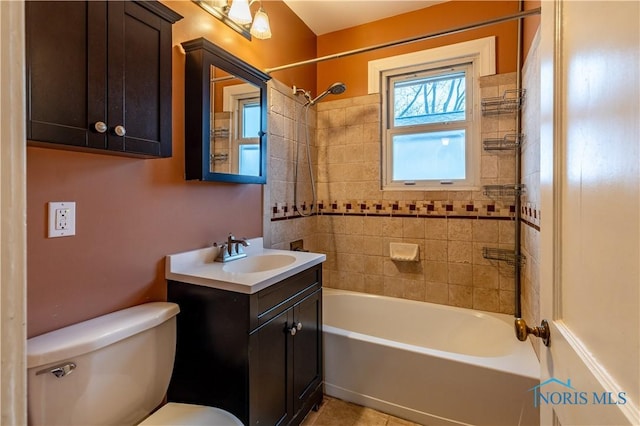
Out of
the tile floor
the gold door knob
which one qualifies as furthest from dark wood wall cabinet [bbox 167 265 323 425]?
the gold door knob

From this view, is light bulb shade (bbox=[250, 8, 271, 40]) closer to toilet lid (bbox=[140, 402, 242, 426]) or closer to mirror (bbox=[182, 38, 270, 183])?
mirror (bbox=[182, 38, 270, 183])

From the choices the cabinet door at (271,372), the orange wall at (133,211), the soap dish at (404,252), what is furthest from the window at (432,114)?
the cabinet door at (271,372)

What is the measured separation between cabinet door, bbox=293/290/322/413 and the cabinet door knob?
44.0 inches

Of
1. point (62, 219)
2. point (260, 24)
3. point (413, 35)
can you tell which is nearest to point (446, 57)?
point (413, 35)

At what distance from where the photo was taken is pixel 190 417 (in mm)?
1159

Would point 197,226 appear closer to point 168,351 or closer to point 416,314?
point 168,351

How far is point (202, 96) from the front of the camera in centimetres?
149

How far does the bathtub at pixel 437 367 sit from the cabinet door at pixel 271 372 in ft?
1.54

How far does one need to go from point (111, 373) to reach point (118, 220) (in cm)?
56

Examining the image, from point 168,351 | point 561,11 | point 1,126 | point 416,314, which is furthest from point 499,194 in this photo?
point 1,126

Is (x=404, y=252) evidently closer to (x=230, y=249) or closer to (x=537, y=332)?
(x=230, y=249)

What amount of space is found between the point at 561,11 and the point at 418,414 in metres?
1.87

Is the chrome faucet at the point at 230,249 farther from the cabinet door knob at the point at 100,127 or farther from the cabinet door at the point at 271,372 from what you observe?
the cabinet door knob at the point at 100,127

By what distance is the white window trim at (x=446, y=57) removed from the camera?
7.04 ft
